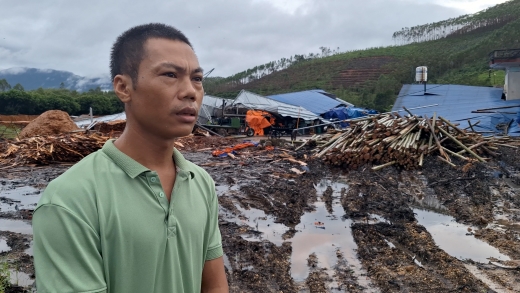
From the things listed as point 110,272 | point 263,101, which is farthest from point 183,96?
point 263,101

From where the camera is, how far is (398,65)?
191 feet

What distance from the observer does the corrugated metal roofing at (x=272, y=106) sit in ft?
97.0

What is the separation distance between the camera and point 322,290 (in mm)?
4609

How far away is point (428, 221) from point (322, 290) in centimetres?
356

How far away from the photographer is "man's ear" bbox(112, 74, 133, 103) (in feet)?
4.80

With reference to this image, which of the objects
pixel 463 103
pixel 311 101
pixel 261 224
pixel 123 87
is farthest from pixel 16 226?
pixel 311 101

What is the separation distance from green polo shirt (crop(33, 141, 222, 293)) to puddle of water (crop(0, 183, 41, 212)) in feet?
27.7

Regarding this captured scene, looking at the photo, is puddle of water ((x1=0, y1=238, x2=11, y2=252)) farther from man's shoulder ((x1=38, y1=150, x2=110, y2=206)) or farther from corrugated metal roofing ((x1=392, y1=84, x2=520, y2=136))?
corrugated metal roofing ((x1=392, y1=84, x2=520, y2=136))

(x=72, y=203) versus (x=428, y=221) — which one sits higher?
(x=72, y=203)

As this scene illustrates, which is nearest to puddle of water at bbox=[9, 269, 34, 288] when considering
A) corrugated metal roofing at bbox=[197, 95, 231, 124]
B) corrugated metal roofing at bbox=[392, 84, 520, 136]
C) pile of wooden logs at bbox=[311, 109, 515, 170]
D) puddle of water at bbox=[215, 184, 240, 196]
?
puddle of water at bbox=[215, 184, 240, 196]

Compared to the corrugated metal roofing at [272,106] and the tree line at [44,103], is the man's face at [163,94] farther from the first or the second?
the tree line at [44,103]

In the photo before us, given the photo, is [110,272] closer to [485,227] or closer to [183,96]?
[183,96]

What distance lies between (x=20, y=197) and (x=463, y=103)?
21.7 metres

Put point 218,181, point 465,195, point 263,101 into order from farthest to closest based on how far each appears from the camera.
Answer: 1. point 263,101
2. point 218,181
3. point 465,195
